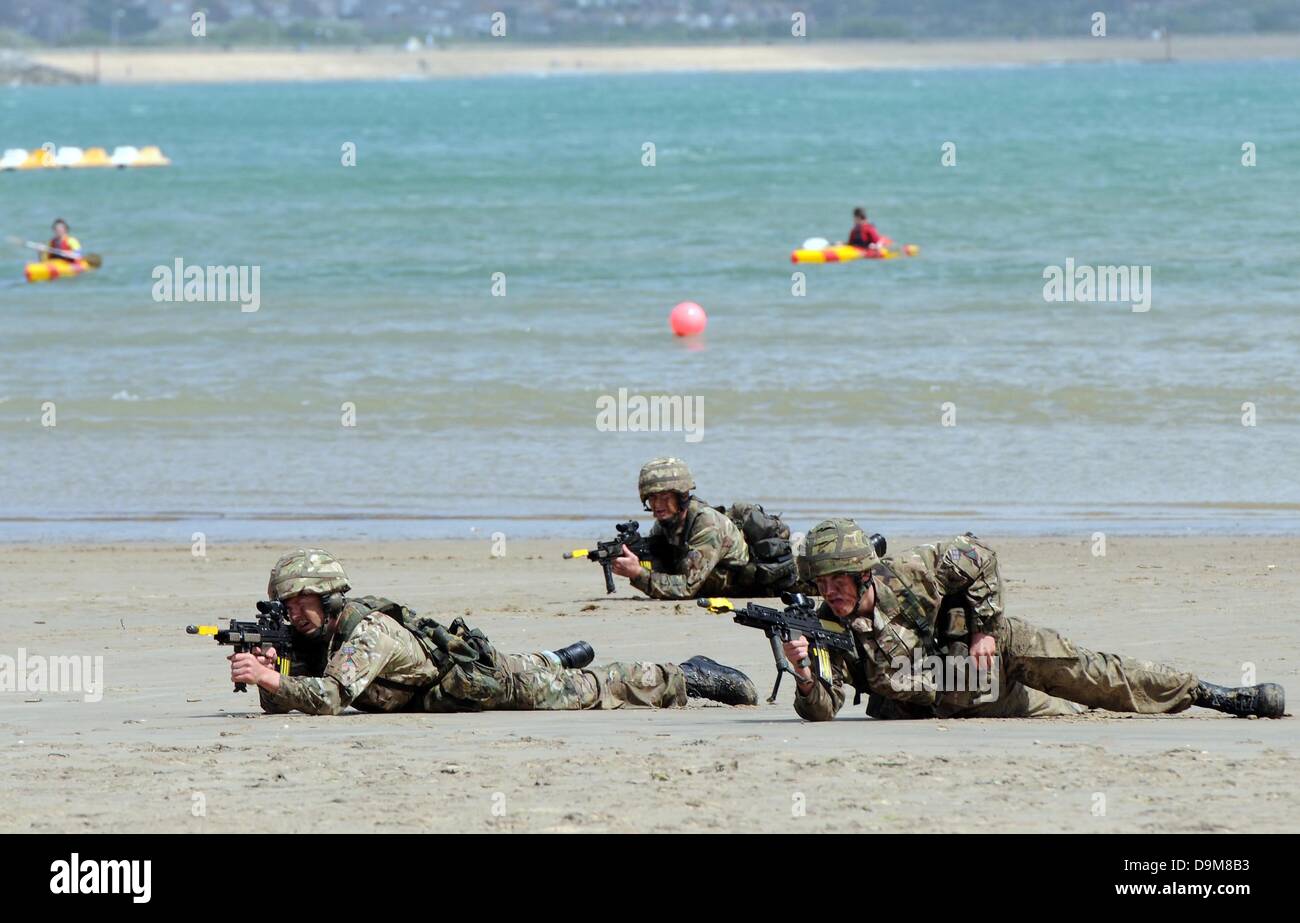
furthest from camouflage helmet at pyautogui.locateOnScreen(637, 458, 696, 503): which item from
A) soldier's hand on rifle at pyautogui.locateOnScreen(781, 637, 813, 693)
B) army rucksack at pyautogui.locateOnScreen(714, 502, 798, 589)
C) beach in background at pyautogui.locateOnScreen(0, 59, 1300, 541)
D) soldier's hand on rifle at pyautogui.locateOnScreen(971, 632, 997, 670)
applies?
soldier's hand on rifle at pyautogui.locateOnScreen(971, 632, 997, 670)

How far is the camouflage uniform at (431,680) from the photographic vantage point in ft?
25.4

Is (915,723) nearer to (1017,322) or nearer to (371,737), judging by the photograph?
(371,737)

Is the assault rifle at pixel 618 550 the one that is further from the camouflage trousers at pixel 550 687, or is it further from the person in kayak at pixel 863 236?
the person in kayak at pixel 863 236

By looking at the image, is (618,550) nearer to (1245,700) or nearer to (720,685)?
(720,685)

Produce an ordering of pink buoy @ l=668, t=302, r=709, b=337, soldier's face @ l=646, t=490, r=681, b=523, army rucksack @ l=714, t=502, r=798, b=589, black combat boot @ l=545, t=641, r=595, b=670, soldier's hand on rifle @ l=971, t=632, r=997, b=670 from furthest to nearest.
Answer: pink buoy @ l=668, t=302, r=709, b=337 → army rucksack @ l=714, t=502, r=798, b=589 → soldier's face @ l=646, t=490, r=681, b=523 → black combat boot @ l=545, t=641, r=595, b=670 → soldier's hand on rifle @ l=971, t=632, r=997, b=670

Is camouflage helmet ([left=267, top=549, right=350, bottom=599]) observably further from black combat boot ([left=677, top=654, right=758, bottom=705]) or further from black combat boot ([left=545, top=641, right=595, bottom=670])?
black combat boot ([left=677, top=654, right=758, bottom=705])

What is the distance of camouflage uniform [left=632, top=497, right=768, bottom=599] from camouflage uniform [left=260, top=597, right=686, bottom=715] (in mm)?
2301

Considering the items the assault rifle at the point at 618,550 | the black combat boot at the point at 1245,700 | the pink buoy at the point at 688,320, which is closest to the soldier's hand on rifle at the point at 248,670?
the assault rifle at the point at 618,550

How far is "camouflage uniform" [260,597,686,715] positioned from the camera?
7.73 metres

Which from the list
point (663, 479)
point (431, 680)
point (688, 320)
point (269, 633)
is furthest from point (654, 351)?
point (269, 633)

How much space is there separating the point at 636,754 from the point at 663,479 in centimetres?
393

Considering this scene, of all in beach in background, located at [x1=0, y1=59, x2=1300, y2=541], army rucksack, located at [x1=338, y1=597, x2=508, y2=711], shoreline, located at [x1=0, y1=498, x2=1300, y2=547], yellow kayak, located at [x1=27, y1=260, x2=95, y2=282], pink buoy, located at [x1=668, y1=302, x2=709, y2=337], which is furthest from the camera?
yellow kayak, located at [x1=27, y1=260, x2=95, y2=282]

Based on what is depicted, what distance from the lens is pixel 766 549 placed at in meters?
11.1
